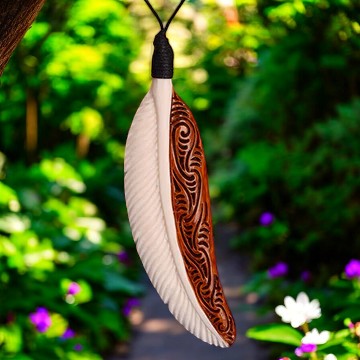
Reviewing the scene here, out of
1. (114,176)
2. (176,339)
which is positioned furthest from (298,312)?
(114,176)

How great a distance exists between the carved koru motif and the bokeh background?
159 centimetres

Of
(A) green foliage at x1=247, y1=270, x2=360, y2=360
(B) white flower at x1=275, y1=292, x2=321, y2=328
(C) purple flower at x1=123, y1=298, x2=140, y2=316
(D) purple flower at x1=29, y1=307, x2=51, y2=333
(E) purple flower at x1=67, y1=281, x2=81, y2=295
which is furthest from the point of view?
(C) purple flower at x1=123, y1=298, x2=140, y2=316

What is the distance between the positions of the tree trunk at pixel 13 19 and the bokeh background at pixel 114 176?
68.0 inches

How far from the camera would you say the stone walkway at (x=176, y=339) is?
5.60 metres

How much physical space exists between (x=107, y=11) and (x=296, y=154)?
233 centimetres

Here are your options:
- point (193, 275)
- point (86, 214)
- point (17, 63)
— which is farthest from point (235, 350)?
point (193, 275)

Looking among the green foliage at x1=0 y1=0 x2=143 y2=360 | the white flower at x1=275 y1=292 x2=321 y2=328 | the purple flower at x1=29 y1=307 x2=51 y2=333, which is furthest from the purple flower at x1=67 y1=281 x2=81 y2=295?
the white flower at x1=275 y1=292 x2=321 y2=328

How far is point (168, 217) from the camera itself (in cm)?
172

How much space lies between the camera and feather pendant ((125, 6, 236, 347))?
1.71 m

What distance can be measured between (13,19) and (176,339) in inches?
180

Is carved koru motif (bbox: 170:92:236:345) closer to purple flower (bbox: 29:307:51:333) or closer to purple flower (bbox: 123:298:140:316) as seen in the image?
purple flower (bbox: 29:307:51:333)

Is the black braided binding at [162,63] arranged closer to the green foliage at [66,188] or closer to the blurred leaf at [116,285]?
the green foliage at [66,188]

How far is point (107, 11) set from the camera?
752 cm

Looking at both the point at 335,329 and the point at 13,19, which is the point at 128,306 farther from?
the point at 13,19
